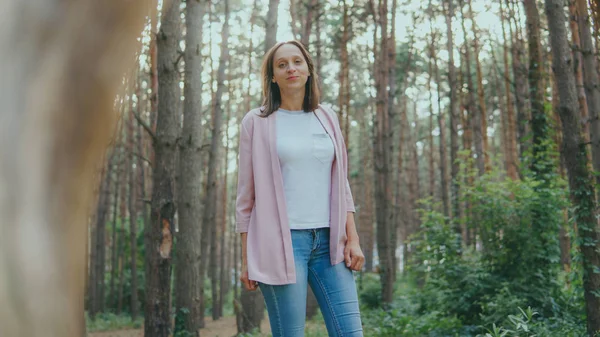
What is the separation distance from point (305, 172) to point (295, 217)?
0.71 ft

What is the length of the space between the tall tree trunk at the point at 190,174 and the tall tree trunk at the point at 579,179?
5504 millimetres

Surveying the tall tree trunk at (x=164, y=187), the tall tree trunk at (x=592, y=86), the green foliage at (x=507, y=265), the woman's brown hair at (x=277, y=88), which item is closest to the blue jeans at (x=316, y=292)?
the woman's brown hair at (x=277, y=88)

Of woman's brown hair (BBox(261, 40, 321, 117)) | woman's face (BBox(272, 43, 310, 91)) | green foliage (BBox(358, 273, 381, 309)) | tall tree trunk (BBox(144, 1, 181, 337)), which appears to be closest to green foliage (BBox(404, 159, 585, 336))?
tall tree trunk (BBox(144, 1, 181, 337))

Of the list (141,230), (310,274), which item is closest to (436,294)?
(310,274)

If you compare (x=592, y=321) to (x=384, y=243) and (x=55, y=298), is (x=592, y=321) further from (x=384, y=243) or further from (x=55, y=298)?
(x=384, y=243)

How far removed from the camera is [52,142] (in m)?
0.71

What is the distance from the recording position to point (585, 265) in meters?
5.78

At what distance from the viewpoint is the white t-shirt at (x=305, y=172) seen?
8.50ft

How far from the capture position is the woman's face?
2807 millimetres

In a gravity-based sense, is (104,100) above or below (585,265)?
above

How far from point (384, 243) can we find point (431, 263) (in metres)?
4.23

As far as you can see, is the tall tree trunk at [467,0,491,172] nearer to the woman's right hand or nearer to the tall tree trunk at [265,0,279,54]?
the tall tree trunk at [265,0,279,54]

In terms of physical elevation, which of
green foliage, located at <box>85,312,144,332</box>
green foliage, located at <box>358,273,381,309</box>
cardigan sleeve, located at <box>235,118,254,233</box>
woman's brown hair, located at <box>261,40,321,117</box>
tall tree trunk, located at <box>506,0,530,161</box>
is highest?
tall tree trunk, located at <box>506,0,530,161</box>

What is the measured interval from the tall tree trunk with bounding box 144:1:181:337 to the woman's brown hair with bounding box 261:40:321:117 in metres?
4.51
